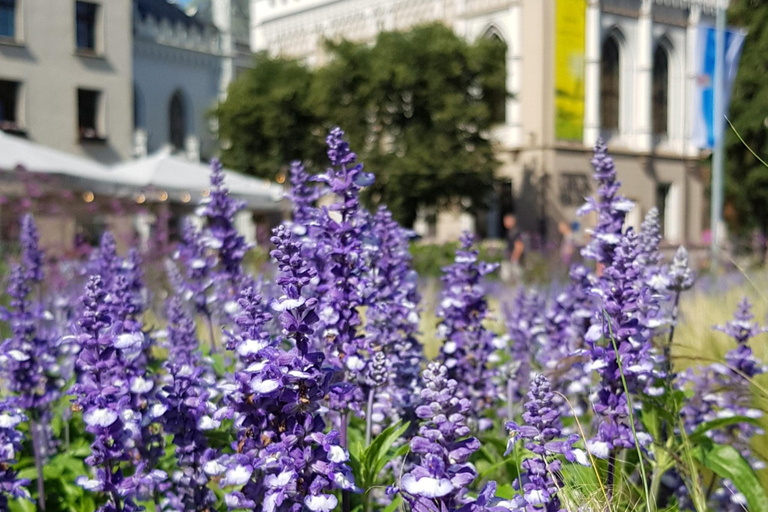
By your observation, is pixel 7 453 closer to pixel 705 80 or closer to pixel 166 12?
pixel 705 80

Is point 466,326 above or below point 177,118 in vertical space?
below

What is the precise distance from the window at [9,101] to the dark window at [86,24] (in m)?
2.40

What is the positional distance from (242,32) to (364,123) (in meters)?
14.2

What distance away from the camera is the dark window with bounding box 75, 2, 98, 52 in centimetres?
2619

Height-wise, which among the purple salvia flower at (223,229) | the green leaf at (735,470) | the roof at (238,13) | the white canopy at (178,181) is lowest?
the green leaf at (735,470)

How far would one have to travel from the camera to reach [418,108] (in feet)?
92.4

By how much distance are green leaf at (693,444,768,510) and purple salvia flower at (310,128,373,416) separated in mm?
1197

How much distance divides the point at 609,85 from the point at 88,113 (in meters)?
19.2

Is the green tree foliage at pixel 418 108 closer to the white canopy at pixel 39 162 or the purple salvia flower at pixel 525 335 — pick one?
the white canopy at pixel 39 162

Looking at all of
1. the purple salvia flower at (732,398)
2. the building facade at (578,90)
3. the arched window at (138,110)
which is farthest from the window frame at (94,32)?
the purple salvia flower at (732,398)

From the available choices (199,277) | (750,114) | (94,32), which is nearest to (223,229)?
(199,277)

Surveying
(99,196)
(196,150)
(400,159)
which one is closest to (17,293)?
(99,196)

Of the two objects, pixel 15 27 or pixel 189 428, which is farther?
pixel 15 27

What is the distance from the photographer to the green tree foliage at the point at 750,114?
2617 cm
